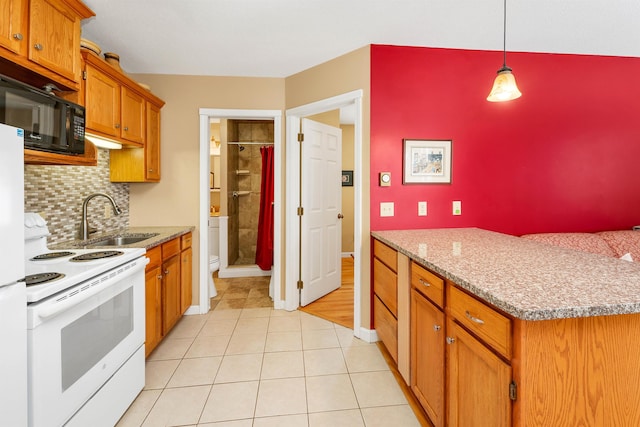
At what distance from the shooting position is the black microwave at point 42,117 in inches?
48.9

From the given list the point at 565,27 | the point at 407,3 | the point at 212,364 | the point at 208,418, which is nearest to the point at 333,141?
the point at 407,3

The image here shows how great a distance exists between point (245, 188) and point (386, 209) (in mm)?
2884

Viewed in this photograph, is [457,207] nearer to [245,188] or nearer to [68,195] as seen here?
[68,195]

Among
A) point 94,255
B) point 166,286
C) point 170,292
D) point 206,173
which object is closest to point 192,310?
point 170,292

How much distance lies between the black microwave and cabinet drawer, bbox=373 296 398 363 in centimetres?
217

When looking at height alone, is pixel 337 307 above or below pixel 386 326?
below

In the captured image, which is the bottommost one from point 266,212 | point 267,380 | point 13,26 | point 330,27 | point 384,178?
point 267,380

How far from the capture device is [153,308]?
215 centimetres

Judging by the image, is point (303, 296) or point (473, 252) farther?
point (303, 296)

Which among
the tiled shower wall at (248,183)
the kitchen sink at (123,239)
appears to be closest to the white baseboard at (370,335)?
the kitchen sink at (123,239)

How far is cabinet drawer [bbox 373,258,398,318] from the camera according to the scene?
1927mm

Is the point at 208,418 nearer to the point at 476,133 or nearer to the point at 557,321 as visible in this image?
the point at 557,321

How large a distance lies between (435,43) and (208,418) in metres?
3.03

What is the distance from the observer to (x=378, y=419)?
159cm
